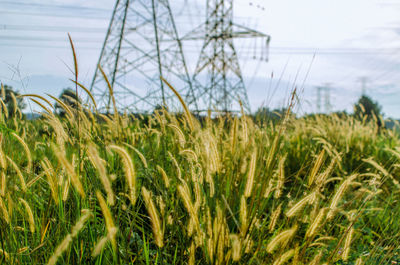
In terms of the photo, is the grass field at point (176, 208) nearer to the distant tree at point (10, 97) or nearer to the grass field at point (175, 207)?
the grass field at point (175, 207)

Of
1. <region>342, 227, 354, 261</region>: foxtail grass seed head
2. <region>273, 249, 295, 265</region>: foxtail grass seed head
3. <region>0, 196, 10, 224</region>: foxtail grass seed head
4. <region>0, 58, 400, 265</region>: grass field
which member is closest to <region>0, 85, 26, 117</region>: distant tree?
<region>0, 58, 400, 265</region>: grass field

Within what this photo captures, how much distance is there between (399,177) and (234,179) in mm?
3494

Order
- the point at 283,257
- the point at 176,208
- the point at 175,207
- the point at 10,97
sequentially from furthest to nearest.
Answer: the point at 10,97, the point at 175,207, the point at 176,208, the point at 283,257

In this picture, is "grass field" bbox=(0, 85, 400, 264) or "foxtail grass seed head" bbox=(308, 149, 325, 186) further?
"foxtail grass seed head" bbox=(308, 149, 325, 186)

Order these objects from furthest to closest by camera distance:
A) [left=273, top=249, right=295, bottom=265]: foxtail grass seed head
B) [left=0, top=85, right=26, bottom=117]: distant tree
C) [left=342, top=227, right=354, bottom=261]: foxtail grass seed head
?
1. [left=0, top=85, right=26, bottom=117]: distant tree
2. [left=342, top=227, right=354, bottom=261]: foxtail grass seed head
3. [left=273, top=249, right=295, bottom=265]: foxtail grass seed head

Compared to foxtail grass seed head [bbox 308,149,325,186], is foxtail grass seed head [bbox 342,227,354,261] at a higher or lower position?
lower

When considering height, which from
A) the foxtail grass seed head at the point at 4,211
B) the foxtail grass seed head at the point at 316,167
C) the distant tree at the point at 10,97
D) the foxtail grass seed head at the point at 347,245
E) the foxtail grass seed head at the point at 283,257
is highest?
the distant tree at the point at 10,97

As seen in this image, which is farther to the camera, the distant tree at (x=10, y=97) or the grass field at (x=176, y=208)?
the distant tree at (x=10, y=97)

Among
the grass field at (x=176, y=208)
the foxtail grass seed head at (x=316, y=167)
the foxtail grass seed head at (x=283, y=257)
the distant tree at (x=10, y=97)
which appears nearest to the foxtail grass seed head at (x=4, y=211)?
the grass field at (x=176, y=208)

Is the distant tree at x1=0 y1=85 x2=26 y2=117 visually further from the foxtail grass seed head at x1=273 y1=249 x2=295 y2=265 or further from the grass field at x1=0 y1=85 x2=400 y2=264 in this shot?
the foxtail grass seed head at x1=273 y1=249 x2=295 y2=265

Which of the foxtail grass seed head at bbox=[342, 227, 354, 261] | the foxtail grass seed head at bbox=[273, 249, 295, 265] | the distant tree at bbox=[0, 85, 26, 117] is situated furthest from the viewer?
the distant tree at bbox=[0, 85, 26, 117]

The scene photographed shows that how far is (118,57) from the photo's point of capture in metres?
8.40

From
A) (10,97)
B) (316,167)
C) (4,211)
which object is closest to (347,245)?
(316,167)

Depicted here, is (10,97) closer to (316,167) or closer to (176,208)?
(176,208)
